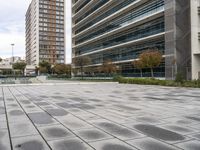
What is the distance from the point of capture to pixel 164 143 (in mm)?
5480

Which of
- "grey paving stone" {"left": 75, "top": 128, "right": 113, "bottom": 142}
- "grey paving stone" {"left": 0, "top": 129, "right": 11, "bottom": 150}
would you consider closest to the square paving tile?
"grey paving stone" {"left": 0, "top": 129, "right": 11, "bottom": 150}

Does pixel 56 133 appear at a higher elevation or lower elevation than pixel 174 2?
lower

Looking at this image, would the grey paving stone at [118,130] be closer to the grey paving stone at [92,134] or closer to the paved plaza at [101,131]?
the paved plaza at [101,131]

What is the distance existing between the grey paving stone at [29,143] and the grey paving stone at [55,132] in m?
0.26

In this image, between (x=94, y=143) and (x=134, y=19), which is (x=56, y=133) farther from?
(x=134, y=19)

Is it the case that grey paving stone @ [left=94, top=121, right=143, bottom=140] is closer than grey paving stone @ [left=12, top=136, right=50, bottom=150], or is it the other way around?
grey paving stone @ [left=12, top=136, right=50, bottom=150]

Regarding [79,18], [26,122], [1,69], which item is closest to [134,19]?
[79,18]

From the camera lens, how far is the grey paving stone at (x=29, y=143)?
17.2 ft

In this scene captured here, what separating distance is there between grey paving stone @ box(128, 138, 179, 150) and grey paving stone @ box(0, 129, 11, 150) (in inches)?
108

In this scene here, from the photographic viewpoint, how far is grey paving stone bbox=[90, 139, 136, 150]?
5152 mm

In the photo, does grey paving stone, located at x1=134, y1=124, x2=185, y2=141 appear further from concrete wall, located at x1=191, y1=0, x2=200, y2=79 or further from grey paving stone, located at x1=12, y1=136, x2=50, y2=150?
concrete wall, located at x1=191, y1=0, x2=200, y2=79

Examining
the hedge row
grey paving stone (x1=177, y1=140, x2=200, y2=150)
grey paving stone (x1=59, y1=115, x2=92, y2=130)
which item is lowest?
grey paving stone (x1=177, y1=140, x2=200, y2=150)

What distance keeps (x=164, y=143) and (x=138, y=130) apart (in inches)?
48.8

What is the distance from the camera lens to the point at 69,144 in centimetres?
547
